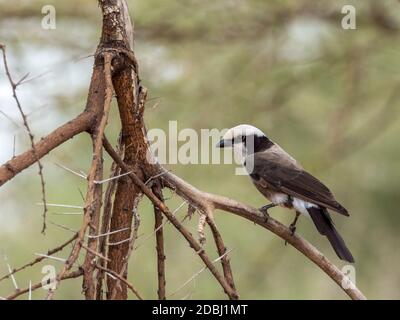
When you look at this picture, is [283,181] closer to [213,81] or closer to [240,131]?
[240,131]

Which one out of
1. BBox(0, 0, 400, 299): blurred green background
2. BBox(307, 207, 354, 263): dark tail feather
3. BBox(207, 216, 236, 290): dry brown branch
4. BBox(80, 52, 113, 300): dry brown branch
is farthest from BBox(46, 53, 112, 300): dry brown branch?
BBox(0, 0, 400, 299): blurred green background

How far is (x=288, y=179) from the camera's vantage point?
3.44 metres

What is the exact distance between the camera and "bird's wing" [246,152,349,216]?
10.8ft

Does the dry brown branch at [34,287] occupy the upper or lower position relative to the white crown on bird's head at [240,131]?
lower

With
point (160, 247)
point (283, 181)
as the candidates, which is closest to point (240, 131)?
point (283, 181)

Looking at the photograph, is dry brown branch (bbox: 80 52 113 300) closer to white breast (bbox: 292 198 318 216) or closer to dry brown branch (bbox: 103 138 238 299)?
dry brown branch (bbox: 103 138 238 299)

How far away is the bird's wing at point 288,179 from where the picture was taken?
10.8ft

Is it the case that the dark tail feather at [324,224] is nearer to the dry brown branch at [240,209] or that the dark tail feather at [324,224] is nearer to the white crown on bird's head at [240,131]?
Result: the white crown on bird's head at [240,131]

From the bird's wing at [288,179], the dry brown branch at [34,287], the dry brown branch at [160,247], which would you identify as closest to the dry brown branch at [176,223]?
the dry brown branch at [160,247]

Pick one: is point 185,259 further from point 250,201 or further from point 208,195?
point 208,195

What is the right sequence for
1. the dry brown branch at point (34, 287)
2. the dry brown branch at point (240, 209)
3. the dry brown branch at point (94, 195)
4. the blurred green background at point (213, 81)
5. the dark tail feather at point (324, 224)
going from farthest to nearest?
the blurred green background at point (213, 81) < the dark tail feather at point (324, 224) < the dry brown branch at point (240, 209) < the dry brown branch at point (94, 195) < the dry brown branch at point (34, 287)

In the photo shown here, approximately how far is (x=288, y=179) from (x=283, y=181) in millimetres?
27

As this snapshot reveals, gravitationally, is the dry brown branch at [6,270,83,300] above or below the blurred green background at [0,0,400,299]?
below
